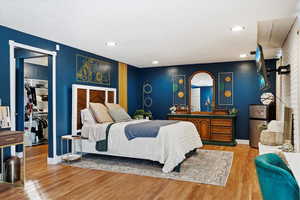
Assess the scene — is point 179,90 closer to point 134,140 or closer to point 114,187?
point 134,140

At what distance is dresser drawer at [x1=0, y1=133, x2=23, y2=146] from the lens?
292 cm

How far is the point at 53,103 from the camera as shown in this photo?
14.3 feet

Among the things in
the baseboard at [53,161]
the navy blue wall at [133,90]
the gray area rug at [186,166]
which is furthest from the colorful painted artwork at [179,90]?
the baseboard at [53,161]

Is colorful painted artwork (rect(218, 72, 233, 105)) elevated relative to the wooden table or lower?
elevated

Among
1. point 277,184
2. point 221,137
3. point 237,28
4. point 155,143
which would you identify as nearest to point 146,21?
point 237,28

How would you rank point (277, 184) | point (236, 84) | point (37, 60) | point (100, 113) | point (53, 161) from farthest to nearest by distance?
point (236, 84) < point (37, 60) < point (100, 113) < point (53, 161) < point (277, 184)

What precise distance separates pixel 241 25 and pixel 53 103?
12.1 feet

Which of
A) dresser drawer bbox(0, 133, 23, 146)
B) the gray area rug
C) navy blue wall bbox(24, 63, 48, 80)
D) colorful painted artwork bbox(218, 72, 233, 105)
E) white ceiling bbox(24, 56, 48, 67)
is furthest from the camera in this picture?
colorful painted artwork bbox(218, 72, 233, 105)

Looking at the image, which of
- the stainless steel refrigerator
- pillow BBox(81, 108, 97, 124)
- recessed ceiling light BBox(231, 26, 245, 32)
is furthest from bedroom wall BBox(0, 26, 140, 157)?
the stainless steel refrigerator

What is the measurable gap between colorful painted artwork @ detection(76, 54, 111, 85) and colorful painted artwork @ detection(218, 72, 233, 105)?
335cm

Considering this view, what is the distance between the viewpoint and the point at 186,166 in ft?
13.4

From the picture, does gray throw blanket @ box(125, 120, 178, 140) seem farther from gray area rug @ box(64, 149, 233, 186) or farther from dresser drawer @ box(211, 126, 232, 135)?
dresser drawer @ box(211, 126, 232, 135)

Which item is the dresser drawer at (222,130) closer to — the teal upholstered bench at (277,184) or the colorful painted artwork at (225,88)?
the colorful painted artwork at (225,88)

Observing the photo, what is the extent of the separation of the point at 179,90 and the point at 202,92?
752 millimetres
